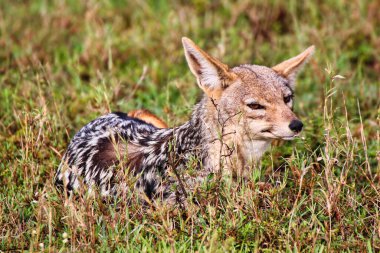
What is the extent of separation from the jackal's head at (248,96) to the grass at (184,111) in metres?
0.31

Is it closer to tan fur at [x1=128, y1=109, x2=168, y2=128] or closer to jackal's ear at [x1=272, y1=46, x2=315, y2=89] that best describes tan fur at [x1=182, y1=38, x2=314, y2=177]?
jackal's ear at [x1=272, y1=46, x2=315, y2=89]

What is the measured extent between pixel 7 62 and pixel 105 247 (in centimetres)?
454

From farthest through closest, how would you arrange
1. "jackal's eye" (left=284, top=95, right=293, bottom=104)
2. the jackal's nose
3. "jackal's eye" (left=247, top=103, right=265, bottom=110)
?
"jackal's eye" (left=284, top=95, right=293, bottom=104), "jackal's eye" (left=247, top=103, right=265, bottom=110), the jackal's nose

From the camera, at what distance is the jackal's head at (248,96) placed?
5617mm

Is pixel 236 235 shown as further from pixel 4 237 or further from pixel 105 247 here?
pixel 4 237

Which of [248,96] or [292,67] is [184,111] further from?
[248,96]

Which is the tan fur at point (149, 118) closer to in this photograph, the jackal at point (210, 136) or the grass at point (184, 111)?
the grass at point (184, 111)

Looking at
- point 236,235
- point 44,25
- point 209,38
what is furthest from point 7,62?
point 236,235

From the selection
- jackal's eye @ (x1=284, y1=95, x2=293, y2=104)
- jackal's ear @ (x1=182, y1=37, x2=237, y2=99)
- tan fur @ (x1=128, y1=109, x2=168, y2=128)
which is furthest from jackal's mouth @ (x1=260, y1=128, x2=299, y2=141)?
tan fur @ (x1=128, y1=109, x2=168, y2=128)

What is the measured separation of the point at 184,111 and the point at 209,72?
1366 millimetres

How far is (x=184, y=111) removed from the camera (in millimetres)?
7191

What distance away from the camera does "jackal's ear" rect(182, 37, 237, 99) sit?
5.79 meters

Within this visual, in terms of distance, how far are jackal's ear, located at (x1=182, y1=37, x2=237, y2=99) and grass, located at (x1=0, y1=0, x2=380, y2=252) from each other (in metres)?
0.76

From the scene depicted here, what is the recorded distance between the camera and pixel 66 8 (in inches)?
420
